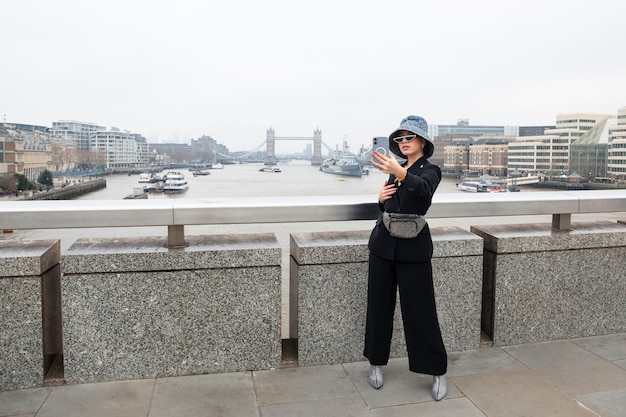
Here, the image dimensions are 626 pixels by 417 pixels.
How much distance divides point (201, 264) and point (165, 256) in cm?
18

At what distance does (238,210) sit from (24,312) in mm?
1114

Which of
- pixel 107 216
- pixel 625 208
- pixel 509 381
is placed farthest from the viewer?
pixel 625 208

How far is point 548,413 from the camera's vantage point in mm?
2482

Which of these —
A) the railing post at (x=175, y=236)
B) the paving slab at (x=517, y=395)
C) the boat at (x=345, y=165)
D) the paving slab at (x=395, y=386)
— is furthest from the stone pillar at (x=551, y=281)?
the boat at (x=345, y=165)

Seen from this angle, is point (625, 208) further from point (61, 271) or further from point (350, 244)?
point (61, 271)

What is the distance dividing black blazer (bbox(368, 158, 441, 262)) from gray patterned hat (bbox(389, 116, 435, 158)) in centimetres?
9

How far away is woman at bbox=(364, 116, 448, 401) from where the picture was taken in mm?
2611

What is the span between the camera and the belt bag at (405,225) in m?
2.59

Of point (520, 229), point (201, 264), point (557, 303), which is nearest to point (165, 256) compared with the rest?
point (201, 264)

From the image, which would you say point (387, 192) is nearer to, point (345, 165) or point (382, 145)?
point (382, 145)

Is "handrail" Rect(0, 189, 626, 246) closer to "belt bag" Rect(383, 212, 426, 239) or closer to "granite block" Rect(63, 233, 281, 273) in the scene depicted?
"granite block" Rect(63, 233, 281, 273)

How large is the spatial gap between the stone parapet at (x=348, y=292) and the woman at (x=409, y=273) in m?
0.24

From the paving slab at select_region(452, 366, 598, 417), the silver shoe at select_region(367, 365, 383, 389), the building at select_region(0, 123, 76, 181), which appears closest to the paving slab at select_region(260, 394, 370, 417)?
the silver shoe at select_region(367, 365, 383, 389)

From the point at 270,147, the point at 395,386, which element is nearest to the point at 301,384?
the point at 395,386
